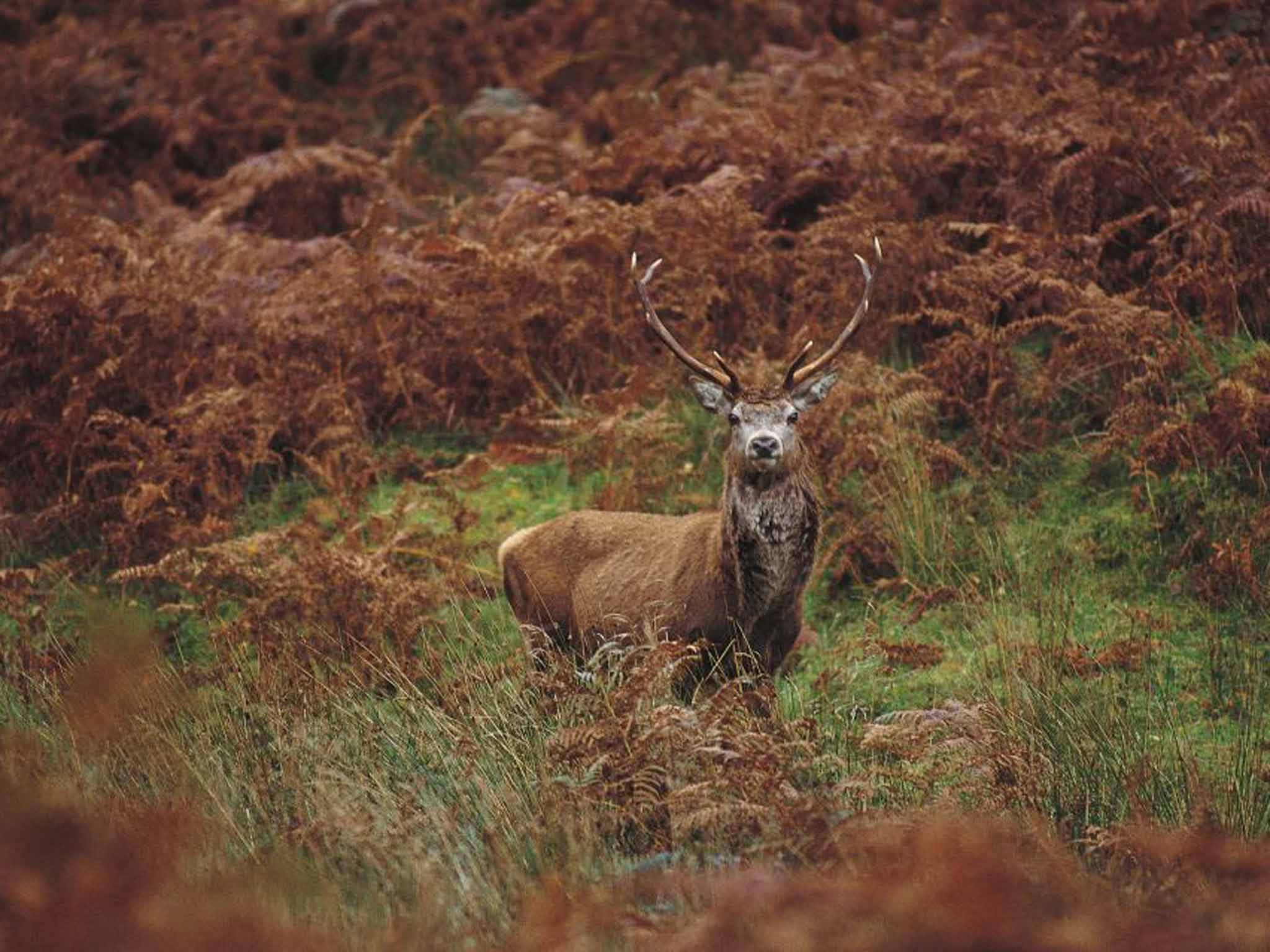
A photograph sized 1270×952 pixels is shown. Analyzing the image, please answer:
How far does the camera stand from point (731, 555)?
20.0 feet

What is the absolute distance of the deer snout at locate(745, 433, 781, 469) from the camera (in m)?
5.91

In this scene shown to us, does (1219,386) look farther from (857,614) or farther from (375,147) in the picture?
(375,147)

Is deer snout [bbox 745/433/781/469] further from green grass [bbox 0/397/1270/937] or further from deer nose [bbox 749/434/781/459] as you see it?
green grass [bbox 0/397/1270/937]


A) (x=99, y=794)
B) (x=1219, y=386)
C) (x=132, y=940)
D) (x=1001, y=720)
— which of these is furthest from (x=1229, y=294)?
(x=132, y=940)

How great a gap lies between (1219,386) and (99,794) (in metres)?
5.51

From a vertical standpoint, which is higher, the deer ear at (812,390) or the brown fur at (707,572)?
the deer ear at (812,390)

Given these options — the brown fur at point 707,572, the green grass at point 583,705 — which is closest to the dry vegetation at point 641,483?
the green grass at point 583,705

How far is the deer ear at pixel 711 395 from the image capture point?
6324 millimetres

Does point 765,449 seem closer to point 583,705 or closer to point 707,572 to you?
point 707,572

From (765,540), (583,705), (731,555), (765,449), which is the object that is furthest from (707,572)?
(583,705)

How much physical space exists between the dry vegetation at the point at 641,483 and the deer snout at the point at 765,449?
0.82 metres

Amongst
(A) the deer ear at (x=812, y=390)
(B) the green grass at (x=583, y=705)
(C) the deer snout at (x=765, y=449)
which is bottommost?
(B) the green grass at (x=583, y=705)

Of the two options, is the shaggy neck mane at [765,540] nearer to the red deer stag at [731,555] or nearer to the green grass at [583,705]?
the red deer stag at [731,555]

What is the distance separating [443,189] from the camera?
12609 millimetres
